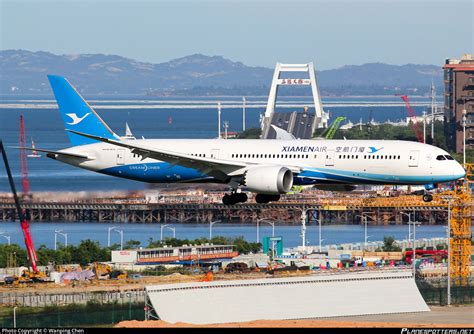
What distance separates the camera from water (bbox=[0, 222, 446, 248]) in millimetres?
165500

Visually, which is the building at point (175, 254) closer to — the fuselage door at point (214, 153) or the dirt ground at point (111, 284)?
the dirt ground at point (111, 284)

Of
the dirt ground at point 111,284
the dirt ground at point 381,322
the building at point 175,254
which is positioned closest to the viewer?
the dirt ground at point 381,322

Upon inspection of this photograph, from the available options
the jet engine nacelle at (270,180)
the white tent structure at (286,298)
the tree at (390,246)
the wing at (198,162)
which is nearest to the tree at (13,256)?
the white tent structure at (286,298)

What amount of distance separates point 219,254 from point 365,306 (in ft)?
129

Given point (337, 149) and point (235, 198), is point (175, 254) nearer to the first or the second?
point (235, 198)

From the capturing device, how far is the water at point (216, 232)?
543 feet

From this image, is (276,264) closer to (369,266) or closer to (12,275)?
(369,266)

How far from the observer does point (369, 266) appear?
4818 inches

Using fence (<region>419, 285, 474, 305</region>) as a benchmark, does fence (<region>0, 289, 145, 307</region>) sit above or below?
above

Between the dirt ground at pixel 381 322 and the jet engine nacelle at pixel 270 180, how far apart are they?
8390 mm

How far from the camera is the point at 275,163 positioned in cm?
9100

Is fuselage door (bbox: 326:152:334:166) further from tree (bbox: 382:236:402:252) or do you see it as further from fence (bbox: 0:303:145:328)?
tree (bbox: 382:236:402:252)

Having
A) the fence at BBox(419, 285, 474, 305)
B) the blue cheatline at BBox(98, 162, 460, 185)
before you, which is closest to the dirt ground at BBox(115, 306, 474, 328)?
the fence at BBox(419, 285, 474, 305)

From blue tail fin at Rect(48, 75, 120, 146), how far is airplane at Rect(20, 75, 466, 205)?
2.24 m
